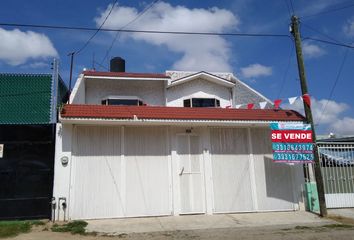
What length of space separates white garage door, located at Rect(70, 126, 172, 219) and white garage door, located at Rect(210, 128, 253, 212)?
5.65 feet

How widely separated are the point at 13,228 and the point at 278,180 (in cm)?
857

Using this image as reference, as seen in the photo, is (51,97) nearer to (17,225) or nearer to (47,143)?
(47,143)

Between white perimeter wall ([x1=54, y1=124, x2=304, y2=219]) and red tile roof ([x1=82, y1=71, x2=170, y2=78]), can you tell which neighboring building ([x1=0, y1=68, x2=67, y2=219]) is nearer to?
white perimeter wall ([x1=54, y1=124, x2=304, y2=219])

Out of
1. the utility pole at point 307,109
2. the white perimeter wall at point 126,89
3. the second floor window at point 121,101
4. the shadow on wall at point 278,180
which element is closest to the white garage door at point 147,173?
the shadow on wall at point 278,180

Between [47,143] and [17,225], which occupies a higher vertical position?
[47,143]

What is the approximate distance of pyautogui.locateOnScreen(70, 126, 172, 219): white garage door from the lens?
11195 millimetres

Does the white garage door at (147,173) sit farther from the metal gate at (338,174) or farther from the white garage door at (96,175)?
the metal gate at (338,174)

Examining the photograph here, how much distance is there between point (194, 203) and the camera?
39.3ft

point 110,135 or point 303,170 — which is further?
point 303,170

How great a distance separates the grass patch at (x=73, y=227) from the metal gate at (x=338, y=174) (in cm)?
854

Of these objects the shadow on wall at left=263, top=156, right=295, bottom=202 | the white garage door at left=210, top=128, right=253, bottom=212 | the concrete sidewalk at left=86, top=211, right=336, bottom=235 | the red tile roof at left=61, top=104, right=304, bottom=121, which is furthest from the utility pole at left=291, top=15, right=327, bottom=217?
the white garage door at left=210, top=128, right=253, bottom=212

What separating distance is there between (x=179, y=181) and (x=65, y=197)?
3.60 meters

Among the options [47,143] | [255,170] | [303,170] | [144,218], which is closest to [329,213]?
[303,170]

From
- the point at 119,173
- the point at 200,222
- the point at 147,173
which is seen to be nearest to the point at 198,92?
the point at 147,173
